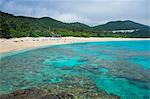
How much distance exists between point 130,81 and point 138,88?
148 centimetres

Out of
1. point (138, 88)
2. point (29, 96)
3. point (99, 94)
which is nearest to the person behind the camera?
point (29, 96)

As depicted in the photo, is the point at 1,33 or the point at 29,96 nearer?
the point at 29,96

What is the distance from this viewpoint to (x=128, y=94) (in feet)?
33.8

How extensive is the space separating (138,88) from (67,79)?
3.93 meters

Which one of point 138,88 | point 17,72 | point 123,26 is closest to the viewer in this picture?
point 138,88

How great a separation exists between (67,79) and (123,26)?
Result: 14373 centimetres

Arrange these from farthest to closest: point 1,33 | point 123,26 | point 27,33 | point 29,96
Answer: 1. point 123,26
2. point 27,33
3. point 1,33
4. point 29,96

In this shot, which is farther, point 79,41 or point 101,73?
point 79,41

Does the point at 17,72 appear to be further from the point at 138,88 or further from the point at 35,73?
the point at 138,88

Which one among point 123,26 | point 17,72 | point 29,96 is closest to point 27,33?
point 17,72

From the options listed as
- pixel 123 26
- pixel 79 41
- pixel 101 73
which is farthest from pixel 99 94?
pixel 123 26

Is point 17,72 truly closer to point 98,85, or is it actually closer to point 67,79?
point 67,79

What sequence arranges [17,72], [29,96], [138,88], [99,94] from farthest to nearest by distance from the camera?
[17,72]
[138,88]
[99,94]
[29,96]

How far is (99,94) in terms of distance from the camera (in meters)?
9.82
